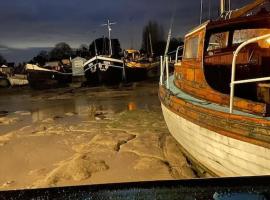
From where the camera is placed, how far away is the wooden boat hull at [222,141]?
4.72 m

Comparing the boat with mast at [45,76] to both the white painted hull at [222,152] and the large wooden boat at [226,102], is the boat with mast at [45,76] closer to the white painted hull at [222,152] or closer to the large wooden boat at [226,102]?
the large wooden boat at [226,102]

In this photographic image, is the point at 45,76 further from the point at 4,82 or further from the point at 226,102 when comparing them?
the point at 226,102

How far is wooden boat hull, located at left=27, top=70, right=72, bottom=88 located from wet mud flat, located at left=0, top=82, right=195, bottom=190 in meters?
19.2

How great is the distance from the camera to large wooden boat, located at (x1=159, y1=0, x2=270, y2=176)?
4863 millimetres

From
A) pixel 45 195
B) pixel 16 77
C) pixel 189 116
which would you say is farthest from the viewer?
pixel 16 77

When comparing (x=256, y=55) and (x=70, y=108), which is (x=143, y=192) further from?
(x=70, y=108)

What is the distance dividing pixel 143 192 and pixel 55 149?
674 centimetres

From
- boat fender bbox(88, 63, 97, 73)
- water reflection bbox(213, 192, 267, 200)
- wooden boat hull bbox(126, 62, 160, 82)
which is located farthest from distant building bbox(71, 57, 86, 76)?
water reflection bbox(213, 192, 267, 200)

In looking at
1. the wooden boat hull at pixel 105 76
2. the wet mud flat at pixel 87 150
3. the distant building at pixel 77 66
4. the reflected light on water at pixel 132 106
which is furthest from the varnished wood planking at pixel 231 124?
the distant building at pixel 77 66

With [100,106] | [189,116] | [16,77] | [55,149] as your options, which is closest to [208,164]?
[189,116]

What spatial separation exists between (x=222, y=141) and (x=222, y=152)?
0.17m

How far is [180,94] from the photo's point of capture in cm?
783

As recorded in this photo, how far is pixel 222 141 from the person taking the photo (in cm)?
542

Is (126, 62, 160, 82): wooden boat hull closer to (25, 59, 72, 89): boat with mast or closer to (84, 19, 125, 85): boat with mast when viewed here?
(84, 19, 125, 85): boat with mast
